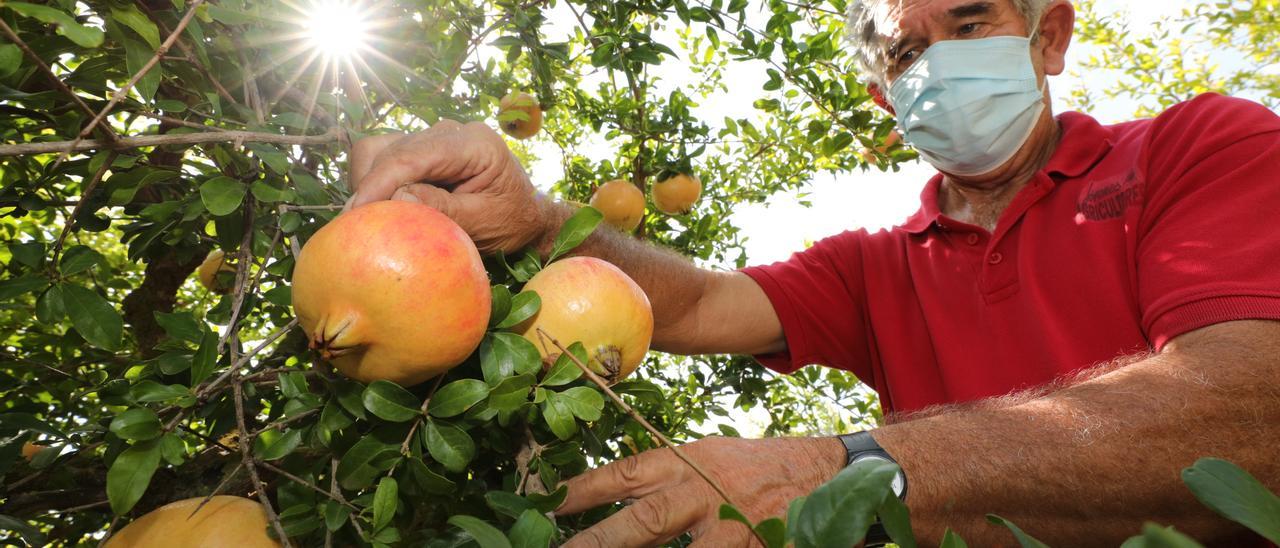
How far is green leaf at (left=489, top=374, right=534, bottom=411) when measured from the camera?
0.96 meters

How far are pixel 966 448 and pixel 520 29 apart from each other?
1.80m

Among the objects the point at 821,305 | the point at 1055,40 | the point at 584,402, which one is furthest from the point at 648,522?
the point at 1055,40

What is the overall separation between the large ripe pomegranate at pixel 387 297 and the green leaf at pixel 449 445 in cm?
9

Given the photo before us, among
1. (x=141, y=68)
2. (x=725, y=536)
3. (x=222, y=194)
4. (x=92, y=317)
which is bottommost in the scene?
(x=725, y=536)

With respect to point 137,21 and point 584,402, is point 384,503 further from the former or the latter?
point 137,21

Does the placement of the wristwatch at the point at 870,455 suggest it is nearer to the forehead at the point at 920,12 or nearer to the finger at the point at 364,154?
the finger at the point at 364,154

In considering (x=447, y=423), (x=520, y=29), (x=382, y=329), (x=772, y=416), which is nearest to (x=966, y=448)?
(x=447, y=423)

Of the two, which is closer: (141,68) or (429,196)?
(141,68)

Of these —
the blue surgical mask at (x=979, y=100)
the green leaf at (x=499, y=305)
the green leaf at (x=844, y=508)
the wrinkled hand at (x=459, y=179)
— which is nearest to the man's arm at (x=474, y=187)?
the wrinkled hand at (x=459, y=179)

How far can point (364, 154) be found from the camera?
4.23 ft

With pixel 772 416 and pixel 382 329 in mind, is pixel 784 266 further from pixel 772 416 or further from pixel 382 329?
pixel 382 329

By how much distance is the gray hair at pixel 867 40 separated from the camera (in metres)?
2.89

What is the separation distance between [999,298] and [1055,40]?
3.72 ft

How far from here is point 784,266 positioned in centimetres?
275
